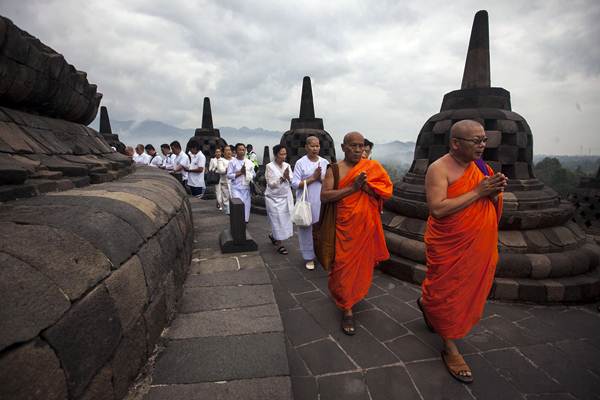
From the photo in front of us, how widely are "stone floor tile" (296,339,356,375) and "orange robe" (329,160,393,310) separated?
461 millimetres

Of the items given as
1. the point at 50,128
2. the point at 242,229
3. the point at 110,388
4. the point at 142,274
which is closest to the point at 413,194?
the point at 242,229

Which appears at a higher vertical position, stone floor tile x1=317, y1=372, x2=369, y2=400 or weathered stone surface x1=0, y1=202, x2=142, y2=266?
weathered stone surface x1=0, y1=202, x2=142, y2=266

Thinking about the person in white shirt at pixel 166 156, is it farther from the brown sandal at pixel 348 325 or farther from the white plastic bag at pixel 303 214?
the brown sandal at pixel 348 325

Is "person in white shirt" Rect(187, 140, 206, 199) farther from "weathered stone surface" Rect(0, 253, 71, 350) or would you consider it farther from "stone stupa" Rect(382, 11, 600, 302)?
"weathered stone surface" Rect(0, 253, 71, 350)

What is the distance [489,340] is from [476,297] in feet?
2.38

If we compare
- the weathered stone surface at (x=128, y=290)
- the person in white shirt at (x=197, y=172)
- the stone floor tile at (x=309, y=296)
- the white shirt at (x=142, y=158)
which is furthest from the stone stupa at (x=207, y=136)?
the weathered stone surface at (x=128, y=290)

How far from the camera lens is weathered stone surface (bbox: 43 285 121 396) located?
A: 1255 millimetres

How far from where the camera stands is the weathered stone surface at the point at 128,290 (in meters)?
1.67

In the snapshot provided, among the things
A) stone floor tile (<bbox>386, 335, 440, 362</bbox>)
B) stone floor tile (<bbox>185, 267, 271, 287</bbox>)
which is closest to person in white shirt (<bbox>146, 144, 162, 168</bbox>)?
stone floor tile (<bbox>185, 267, 271, 287</bbox>)

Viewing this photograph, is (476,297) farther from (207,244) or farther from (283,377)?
(207,244)

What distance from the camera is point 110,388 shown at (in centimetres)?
157

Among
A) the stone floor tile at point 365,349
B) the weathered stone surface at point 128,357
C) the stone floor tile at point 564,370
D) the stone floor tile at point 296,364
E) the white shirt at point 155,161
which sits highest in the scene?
the white shirt at point 155,161

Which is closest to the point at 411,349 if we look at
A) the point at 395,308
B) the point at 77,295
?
the point at 395,308

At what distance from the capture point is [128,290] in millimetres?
1799
